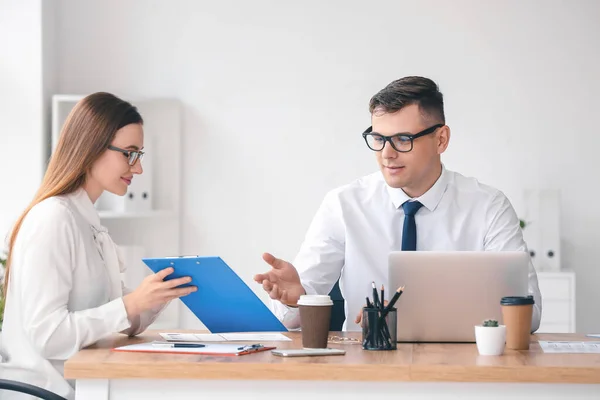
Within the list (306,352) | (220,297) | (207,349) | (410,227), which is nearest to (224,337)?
(220,297)

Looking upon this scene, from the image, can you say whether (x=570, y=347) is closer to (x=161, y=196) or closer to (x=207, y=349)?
(x=207, y=349)

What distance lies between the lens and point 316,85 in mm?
5098

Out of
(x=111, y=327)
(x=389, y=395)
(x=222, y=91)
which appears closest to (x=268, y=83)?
(x=222, y=91)

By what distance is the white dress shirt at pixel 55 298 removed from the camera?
7.36 ft

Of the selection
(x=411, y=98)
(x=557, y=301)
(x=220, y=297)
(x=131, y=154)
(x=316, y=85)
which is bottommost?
(x=557, y=301)

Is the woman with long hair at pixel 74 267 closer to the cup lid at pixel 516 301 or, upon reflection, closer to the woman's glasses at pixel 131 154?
the woman's glasses at pixel 131 154

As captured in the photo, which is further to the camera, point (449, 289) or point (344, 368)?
point (449, 289)

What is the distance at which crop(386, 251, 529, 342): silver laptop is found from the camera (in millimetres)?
2330

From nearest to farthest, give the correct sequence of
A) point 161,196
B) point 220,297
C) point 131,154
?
point 220,297 → point 131,154 → point 161,196

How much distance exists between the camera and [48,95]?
493cm

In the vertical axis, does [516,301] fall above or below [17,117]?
below

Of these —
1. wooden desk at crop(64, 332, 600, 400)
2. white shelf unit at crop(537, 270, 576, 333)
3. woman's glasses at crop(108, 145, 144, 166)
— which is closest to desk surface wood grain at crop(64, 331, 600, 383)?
wooden desk at crop(64, 332, 600, 400)

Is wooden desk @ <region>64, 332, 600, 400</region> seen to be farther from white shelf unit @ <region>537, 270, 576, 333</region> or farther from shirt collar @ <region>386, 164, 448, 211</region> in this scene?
white shelf unit @ <region>537, 270, 576, 333</region>

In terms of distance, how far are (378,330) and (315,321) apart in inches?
6.4
